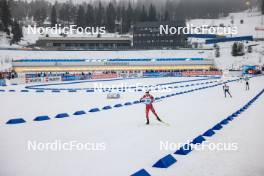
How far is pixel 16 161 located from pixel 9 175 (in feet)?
3.02

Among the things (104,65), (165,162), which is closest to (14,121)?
(165,162)

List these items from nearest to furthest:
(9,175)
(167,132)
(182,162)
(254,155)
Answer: (9,175)
(182,162)
(254,155)
(167,132)

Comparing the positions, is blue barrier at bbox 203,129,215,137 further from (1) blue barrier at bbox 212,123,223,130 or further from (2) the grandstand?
(2) the grandstand

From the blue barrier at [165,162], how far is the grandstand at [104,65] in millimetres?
54472

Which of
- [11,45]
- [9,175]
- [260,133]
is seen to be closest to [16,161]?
[9,175]

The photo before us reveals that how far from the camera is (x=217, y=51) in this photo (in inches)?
3145

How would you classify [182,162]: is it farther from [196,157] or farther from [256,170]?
[256,170]

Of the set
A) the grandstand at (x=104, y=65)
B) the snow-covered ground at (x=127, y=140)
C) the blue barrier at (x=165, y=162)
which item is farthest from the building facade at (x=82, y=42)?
the blue barrier at (x=165, y=162)

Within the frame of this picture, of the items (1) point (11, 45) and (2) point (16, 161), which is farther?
(1) point (11, 45)

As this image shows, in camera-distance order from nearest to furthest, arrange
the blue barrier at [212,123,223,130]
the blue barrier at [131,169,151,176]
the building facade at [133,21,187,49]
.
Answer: the blue barrier at [131,169,151,176]
the blue barrier at [212,123,223,130]
the building facade at [133,21,187,49]

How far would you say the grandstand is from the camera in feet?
196

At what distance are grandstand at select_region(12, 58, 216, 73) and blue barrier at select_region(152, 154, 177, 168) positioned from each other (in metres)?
54.5

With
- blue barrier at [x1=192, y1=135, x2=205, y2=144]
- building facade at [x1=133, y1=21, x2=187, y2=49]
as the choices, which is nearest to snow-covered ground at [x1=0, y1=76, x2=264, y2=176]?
blue barrier at [x1=192, y1=135, x2=205, y2=144]

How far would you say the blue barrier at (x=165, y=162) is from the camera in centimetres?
696
